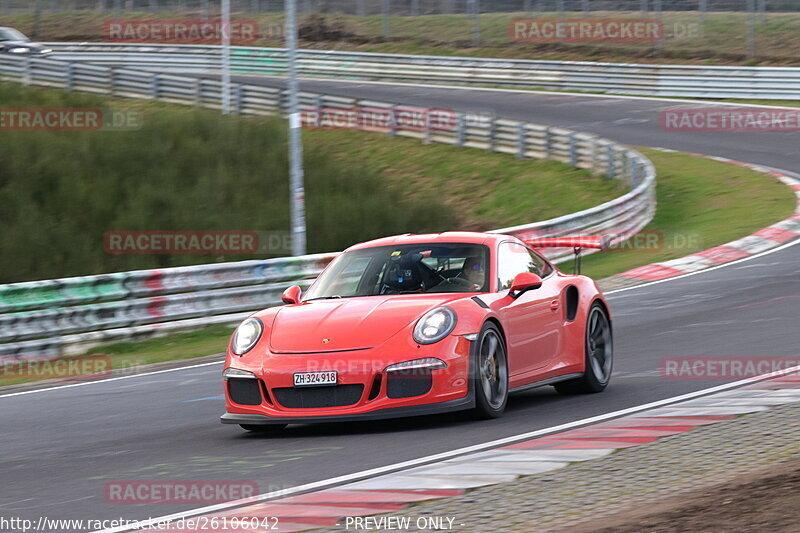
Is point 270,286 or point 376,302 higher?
point 376,302

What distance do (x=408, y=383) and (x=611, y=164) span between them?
2139 centimetres

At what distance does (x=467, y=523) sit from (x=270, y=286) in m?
11.5

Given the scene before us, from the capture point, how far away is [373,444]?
801cm

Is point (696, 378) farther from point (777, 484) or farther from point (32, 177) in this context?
point (32, 177)

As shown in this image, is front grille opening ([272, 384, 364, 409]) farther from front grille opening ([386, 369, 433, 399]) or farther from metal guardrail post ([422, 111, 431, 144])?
metal guardrail post ([422, 111, 431, 144])

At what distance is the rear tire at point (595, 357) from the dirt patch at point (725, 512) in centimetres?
392

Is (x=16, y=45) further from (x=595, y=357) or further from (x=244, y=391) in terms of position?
(x=244, y=391)

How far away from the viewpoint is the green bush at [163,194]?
66.5 feet

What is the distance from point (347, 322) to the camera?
28.2ft

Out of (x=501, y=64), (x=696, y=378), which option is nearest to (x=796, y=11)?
(x=501, y=64)

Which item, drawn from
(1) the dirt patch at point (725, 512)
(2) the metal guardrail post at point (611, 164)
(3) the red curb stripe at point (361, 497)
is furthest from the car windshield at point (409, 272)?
(2) the metal guardrail post at point (611, 164)

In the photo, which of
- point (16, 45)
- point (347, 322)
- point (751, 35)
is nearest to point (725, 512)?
point (347, 322)

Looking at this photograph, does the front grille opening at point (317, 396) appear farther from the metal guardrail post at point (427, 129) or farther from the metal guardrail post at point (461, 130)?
the metal guardrail post at point (427, 129)

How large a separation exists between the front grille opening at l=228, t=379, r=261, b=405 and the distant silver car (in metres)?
40.5
